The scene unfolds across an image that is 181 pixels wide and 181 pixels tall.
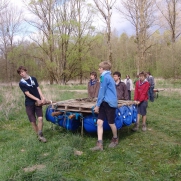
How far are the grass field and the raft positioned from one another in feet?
1.06

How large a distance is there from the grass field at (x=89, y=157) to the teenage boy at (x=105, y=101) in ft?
1.69

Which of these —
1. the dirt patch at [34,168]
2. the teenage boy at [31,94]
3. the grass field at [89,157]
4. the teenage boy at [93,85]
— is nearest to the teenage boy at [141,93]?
the grass field at [89,157]

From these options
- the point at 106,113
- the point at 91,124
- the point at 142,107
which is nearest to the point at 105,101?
the point at 106,113

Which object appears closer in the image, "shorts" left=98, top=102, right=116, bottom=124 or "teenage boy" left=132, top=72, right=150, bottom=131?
"shorts" left=98, top=102, right=116, bottom=124

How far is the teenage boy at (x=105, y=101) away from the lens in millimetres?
4793

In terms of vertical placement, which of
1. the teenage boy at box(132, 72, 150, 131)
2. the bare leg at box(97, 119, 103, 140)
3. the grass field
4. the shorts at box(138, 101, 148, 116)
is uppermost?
the teenage boy at box(132, 72, 150, 131)

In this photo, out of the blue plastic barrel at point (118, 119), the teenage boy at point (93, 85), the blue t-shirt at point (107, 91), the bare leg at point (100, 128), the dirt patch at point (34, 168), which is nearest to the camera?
the dirt patch at point (34, 168)

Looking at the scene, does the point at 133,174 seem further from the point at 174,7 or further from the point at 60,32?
the point at 60,32

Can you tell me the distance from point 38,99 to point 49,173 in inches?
93.0

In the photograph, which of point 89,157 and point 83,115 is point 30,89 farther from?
point 89,157

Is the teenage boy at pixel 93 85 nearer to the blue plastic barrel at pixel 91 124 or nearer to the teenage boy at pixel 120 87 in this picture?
the teenage boy at pixel 120 87

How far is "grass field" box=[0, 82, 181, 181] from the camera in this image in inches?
141

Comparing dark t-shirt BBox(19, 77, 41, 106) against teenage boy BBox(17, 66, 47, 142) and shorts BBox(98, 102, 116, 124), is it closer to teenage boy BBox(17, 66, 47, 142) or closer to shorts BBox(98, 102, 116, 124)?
teenage boy BBox(17, 66, 47, 142)

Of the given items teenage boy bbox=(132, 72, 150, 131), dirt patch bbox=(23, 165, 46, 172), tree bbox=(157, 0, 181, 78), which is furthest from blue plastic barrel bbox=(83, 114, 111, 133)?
tree bbox=(157, 0, 181, 78)
